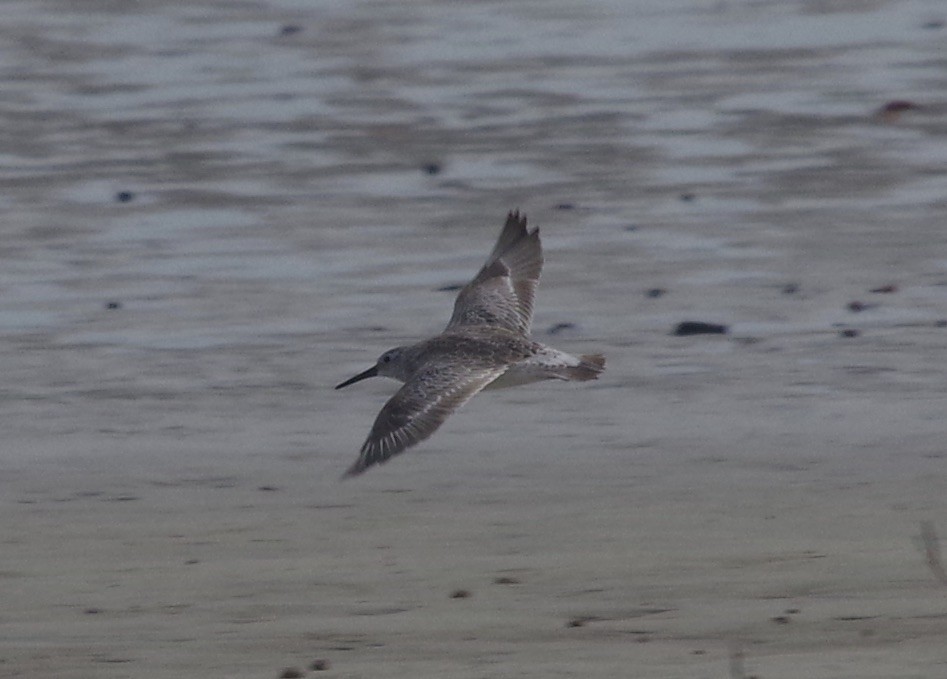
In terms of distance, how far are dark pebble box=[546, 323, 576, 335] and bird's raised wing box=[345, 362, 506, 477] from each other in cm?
252

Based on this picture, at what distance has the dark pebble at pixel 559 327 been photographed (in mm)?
12112

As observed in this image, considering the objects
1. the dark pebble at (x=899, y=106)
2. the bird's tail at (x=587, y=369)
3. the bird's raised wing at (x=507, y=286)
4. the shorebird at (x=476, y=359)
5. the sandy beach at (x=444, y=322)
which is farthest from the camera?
the dark pebble at (x=899, y=106)

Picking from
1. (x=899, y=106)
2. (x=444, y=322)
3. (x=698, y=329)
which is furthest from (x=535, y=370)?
(x=899, y=106)

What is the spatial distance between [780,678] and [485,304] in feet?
14.4

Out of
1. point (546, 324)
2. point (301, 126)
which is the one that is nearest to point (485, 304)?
point (546, 324)

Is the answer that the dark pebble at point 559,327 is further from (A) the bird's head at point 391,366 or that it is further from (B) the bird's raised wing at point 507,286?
(A) the bird's head at point 391,366

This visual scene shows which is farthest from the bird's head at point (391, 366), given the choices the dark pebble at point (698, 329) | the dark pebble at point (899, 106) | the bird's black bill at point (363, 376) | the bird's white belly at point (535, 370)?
the dark pebble at point (899, 106)

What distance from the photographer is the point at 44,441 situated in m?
10.5

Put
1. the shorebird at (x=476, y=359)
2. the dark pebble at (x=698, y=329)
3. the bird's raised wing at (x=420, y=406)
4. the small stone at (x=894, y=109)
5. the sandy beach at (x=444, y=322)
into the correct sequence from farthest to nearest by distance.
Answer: the small stone at (x=894, y=109) < the dark pebble at (x=698, y=329) < the shorebird at (x=476, y=359) < the bird's raised wing at (x=420, y=406) < the sandy beach at (x=444, y=322)

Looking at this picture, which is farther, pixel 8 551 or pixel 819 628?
pixel 8 551

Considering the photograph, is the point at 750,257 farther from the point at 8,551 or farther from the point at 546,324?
the point at 8,551

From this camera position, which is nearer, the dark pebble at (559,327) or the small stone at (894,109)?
the dark pebble at (559,327)

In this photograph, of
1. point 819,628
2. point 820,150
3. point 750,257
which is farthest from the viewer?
point 820,150

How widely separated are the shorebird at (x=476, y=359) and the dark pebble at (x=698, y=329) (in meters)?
0.85
